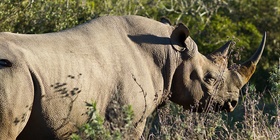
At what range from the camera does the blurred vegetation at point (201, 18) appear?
528 inches

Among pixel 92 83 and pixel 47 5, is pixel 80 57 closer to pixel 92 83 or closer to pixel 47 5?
pixel 92 83

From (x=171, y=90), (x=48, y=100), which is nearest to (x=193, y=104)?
(x=171, y=90)

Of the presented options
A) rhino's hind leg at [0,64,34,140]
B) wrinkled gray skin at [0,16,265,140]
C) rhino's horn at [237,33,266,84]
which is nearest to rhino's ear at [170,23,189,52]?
wrinkled gray skin at [0,16,265,140]

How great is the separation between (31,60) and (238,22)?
13.2 metres

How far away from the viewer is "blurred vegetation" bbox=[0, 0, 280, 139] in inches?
528

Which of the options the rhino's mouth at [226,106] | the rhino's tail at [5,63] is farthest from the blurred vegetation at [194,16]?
the rhino's tail at [5,63]

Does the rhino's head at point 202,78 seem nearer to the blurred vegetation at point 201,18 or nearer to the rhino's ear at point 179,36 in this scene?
the rhino's ear at point 179,36

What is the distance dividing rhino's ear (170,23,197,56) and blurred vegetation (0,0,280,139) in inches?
35.8

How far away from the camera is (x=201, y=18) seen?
17766 mm

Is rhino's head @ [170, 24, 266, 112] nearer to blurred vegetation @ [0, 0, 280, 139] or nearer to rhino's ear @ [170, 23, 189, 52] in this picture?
rhino's ear @ [170, 23, 189, 52]

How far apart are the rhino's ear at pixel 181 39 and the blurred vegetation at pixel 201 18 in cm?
91

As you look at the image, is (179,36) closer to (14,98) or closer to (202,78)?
(202,78)

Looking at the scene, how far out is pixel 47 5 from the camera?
13.9m

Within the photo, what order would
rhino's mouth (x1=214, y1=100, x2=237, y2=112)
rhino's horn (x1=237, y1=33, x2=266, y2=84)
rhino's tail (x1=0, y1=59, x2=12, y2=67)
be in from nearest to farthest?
1. rhino's tail (x1=0, y1=59, x2=12, y2=67)
2. rhino's mouth (x1=214, y1=100, x2=237, y2=112)
3. rhino's horn (x1=237, y1=33, x2=266, y2=84)
